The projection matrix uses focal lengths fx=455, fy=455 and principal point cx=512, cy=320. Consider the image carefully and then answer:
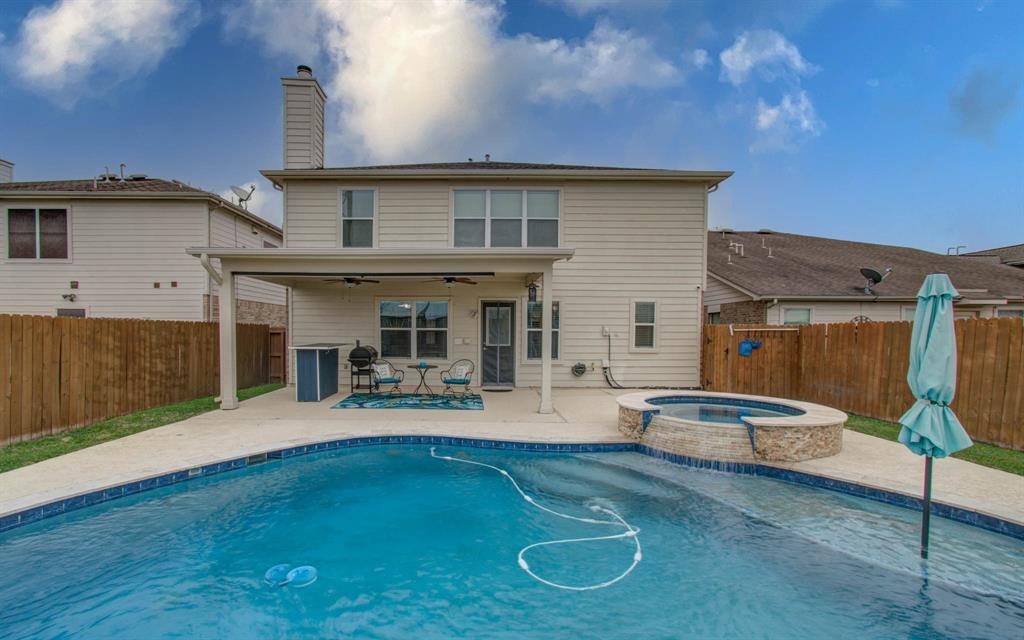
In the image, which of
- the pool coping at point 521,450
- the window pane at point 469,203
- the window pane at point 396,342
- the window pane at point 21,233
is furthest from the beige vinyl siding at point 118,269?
the pool coping at point 521,450

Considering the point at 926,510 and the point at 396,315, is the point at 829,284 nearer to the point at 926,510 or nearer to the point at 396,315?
the point at 926,510

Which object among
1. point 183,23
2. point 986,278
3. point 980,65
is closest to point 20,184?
point 183,23

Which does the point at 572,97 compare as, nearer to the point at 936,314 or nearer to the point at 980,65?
→ the point at 980,65

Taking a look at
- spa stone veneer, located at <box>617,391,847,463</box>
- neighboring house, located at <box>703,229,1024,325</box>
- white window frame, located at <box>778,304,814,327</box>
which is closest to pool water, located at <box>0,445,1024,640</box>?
spa stone veneer, located at <box>617,391,847,463</box>

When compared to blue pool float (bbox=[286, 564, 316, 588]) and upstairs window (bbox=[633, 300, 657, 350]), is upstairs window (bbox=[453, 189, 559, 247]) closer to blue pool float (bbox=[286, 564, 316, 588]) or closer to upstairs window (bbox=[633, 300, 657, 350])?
upstairs window (bbox=[633, 300, 657, 350])

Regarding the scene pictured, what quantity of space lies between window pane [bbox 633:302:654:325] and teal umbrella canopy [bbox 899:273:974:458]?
7611 mm

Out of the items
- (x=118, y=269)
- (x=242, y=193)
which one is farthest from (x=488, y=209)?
(x=118, y=269)

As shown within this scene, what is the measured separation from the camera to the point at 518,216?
11180mm

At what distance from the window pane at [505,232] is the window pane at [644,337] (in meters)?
3.71

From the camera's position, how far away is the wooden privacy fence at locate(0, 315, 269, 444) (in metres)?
6.11

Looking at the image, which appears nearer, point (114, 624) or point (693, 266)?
point (114, 624)

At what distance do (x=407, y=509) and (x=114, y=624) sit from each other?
7.92 ft

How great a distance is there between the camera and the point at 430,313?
443 inches

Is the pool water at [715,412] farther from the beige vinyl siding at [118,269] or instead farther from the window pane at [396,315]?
the beige vinyl siding at [118,269]
